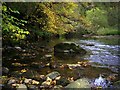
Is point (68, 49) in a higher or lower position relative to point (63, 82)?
higher

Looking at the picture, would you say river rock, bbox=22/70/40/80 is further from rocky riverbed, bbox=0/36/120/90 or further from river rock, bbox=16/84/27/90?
river rock, bbox=16/84/27/90

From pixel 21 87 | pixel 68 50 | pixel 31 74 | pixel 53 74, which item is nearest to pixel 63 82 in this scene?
pixel 53 74

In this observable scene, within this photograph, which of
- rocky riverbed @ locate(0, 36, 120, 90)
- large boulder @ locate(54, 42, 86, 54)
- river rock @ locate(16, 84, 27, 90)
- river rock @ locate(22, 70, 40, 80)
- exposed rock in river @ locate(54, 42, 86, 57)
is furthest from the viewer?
large boulder @ locate(54, 42, 86, 54)

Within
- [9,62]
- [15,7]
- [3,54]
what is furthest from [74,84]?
[15,7]

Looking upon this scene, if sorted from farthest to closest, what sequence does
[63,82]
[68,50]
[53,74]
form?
[68,50] → [53,74] → [63,82]

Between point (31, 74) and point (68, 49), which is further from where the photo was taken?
point (68, 49)

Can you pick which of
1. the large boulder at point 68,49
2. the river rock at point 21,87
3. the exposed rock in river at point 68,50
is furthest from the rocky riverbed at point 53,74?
the large boulder at point 68,49

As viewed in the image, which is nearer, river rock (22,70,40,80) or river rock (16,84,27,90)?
river rock (16,84,27,90)

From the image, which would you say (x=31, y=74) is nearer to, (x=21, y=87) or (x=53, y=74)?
(x=53, y=74)

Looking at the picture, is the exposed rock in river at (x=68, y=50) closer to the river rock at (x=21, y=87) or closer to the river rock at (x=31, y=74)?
the river rock at (x=31, y=74)

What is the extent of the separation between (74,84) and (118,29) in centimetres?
2603

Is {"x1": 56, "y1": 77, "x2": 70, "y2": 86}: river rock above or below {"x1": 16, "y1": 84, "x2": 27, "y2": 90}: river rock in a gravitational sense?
below

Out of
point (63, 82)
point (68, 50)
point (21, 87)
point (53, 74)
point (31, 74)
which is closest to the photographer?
point (21, 87)

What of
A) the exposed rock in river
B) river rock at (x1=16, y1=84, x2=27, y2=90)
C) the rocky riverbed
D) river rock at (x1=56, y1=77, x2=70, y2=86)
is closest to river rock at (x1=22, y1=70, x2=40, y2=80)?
the rocky riverbed
